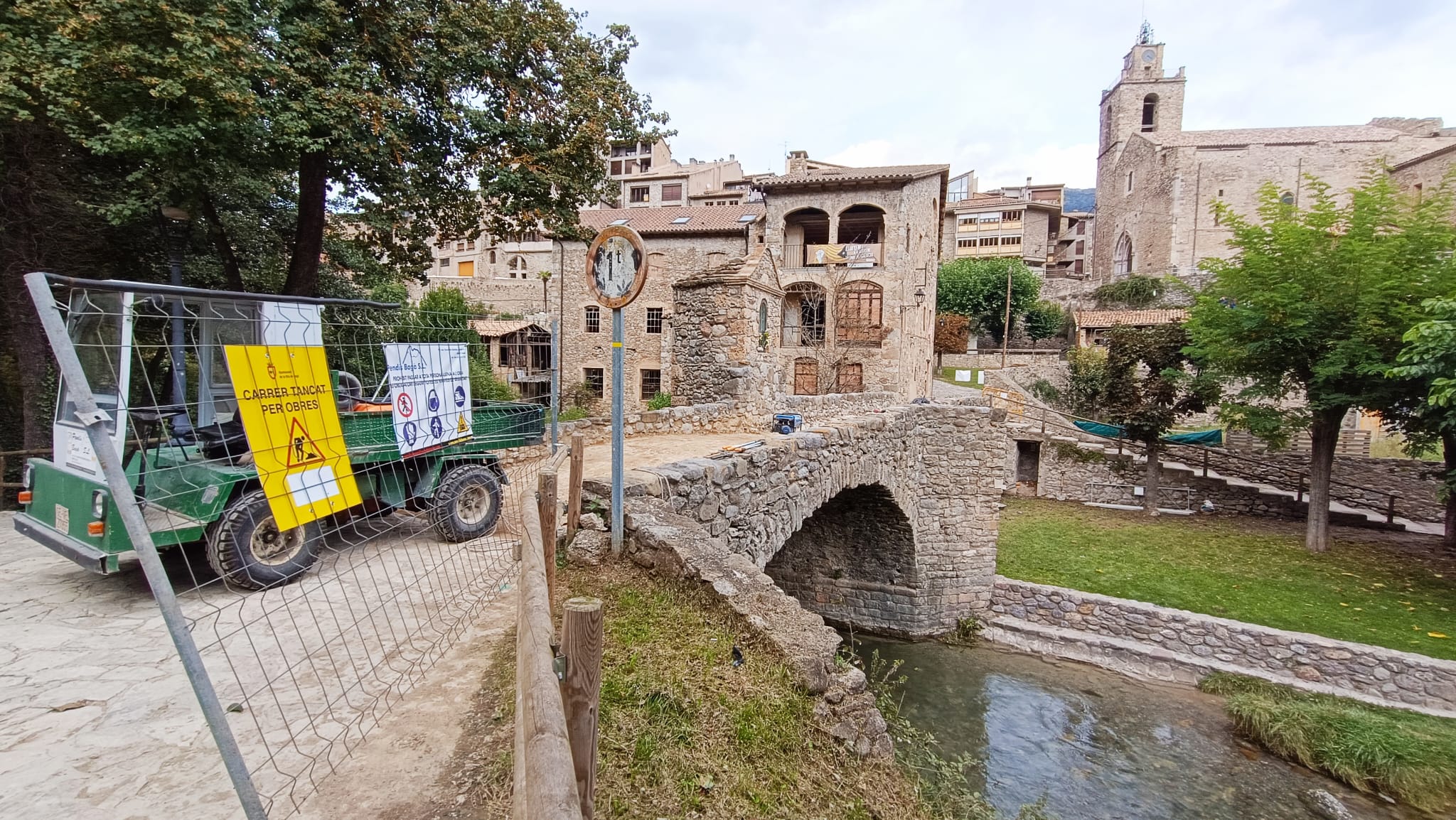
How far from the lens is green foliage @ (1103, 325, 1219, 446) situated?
16.7 metres

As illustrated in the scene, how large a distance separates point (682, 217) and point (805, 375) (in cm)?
913

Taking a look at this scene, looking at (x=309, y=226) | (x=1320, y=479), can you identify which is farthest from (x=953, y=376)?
(x=309, y=226)

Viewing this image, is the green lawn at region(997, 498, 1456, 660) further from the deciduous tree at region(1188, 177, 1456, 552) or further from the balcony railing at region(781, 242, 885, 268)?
the balcony railing at region(781, 242, 885, 268)

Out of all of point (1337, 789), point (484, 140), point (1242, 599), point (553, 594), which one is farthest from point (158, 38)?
point (1242, 599)

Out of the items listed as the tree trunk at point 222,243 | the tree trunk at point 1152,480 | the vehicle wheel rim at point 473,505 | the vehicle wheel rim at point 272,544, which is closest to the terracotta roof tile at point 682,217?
the tree trunk at point 222,243

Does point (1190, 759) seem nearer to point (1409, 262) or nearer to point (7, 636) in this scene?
point (1409, 262)

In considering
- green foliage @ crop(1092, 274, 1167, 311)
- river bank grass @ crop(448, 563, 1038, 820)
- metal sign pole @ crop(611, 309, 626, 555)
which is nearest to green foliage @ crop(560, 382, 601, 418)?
metal sign pole @ crop(611, 309, 626, 555)

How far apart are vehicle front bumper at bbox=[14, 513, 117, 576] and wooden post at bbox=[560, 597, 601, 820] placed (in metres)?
3.66

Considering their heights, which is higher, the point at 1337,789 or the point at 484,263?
the point at 484,263

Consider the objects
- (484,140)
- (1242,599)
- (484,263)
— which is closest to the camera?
(484,140)

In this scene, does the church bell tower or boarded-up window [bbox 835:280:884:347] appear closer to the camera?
boarded-up window [bbox 835:280:884:347]

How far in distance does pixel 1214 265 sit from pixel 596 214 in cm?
2202

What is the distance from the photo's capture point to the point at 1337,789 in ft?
26.9

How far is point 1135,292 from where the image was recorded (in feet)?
110
